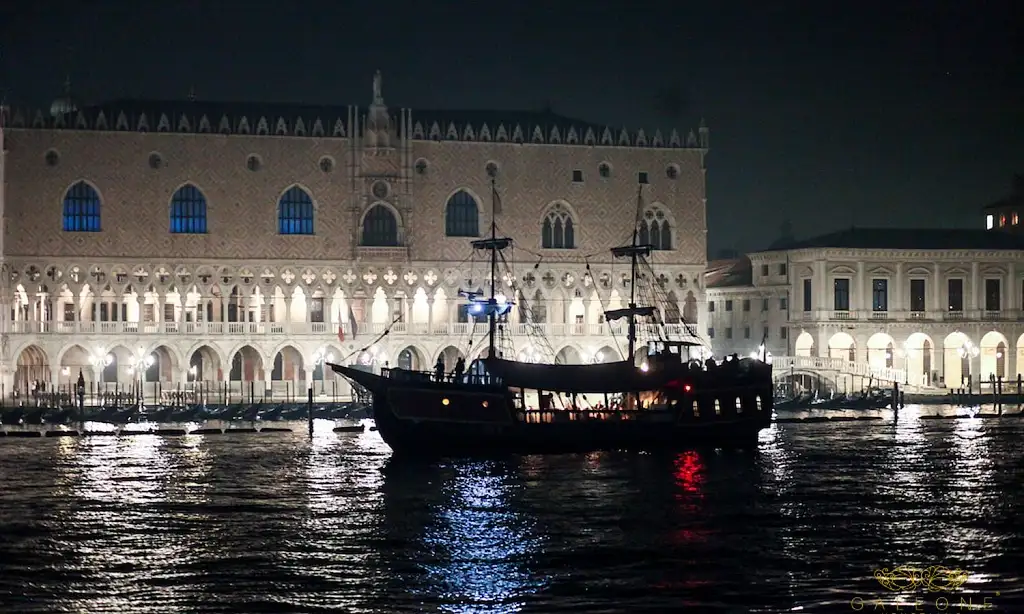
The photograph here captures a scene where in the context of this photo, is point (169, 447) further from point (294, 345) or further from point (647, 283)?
point (647, 283)

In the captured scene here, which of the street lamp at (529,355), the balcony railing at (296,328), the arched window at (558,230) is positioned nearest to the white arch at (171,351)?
the balcony railing at (296,328)

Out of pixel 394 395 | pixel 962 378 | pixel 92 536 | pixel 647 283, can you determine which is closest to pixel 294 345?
pixel 647 283

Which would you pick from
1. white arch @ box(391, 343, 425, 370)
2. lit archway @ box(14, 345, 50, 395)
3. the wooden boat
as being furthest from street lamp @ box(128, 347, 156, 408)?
the wooden boat

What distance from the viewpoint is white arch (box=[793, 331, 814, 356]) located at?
88688 millimetres

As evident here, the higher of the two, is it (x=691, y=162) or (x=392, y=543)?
(x=691, y=162)

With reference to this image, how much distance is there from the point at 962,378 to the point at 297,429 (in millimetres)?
36516

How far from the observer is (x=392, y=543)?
122ft

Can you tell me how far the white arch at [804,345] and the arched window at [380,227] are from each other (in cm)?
2073

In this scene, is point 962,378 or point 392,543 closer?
point 392,543

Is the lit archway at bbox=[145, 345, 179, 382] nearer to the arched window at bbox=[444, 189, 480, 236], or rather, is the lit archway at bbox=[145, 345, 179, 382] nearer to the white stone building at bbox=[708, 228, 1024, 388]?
the arched window at bbox=[444, 189, 480, 236]

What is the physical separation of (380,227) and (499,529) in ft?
149

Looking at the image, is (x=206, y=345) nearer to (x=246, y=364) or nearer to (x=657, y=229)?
(x=246, y=364)

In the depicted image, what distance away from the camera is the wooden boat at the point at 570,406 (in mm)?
57219

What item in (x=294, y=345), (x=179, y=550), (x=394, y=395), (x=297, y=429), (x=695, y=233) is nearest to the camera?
(x=179, y=550)
